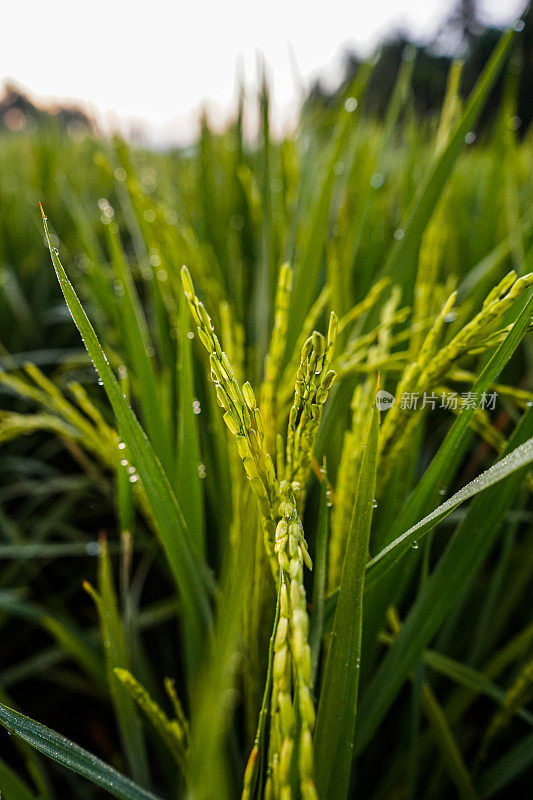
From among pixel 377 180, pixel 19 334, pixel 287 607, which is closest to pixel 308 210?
pixel 377 180

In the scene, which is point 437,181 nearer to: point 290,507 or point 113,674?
point 290,507

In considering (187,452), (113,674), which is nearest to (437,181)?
(187,452)

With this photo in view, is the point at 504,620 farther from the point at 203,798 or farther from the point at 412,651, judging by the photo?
the point at 203,798

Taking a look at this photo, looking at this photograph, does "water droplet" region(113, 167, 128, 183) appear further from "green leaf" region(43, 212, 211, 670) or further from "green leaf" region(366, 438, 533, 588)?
"green leaf" region(366, 438, 533, 588)

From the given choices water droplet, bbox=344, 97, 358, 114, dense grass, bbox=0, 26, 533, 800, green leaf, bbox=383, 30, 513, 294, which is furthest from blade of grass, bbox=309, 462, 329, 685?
water droplet, bbox=344, 97, 358, 114

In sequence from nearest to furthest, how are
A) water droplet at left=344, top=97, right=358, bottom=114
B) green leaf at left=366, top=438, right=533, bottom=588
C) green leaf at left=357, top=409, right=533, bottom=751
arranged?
green leaf at left=366, top=438, right=533, bottom=588 < green leaf at left=357, top=409, right=533, bottom=751 < water droplet at left=344, top=97, right=358, bottom=114

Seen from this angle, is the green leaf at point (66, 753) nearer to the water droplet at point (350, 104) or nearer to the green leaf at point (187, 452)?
the green leaf at point (187, 452)

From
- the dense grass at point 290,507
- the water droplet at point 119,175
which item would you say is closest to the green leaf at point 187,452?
the dense grass at point 290,507
